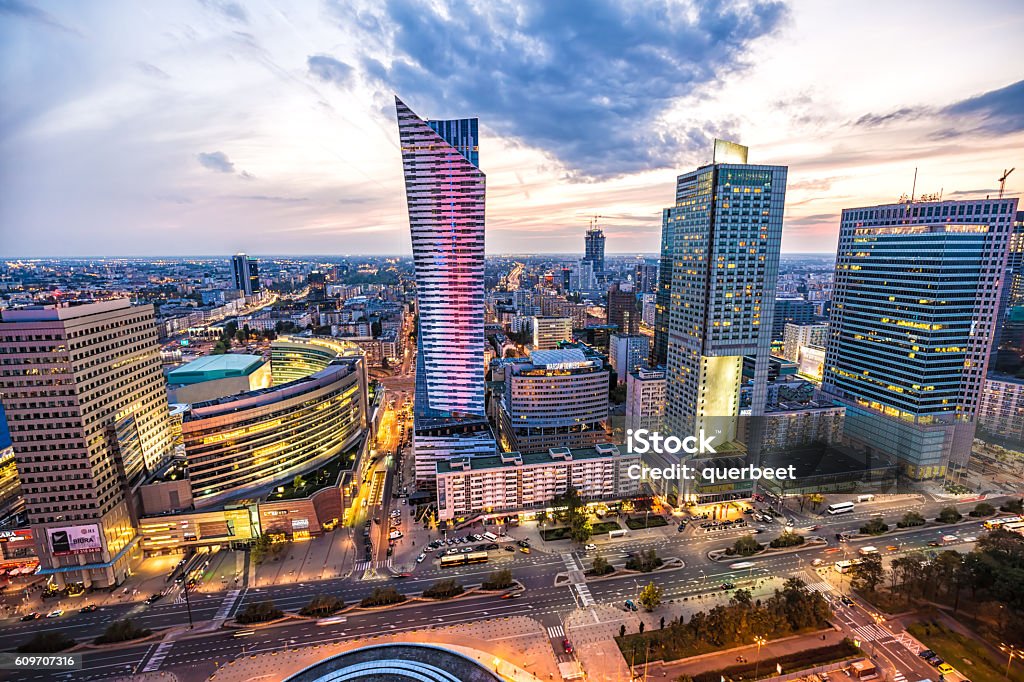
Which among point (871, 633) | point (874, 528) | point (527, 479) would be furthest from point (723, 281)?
point (871, 633)

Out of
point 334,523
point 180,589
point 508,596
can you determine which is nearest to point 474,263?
point 334,523

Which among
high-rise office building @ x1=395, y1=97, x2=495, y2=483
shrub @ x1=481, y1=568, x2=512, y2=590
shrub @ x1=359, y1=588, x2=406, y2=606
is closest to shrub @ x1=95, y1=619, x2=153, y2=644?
shrub @ x1=359, y1=588, x2=406, y2=606

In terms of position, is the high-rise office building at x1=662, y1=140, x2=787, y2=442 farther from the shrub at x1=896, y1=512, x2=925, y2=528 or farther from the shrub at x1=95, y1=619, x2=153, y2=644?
the shrub at x1=95, y1=619, x2=153, y2=644

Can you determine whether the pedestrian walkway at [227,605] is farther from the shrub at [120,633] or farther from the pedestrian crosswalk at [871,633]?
the pedestrian crosswalk at [871,633]

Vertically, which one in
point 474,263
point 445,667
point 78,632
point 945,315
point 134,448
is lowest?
point 78,632

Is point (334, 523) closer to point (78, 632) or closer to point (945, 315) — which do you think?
point (78, 632)
